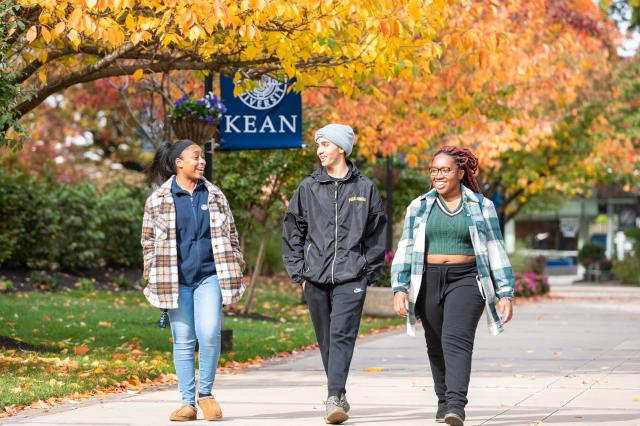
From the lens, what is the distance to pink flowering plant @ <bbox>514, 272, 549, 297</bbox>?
1058 inches

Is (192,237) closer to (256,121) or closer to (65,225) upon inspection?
(256,121)

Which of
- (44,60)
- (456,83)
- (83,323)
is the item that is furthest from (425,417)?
(456,83)

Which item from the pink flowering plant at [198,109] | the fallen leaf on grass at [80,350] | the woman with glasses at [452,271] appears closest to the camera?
the woman with glasses at [452,271]

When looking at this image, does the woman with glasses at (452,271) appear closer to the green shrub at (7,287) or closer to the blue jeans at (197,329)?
the blue jeans at (197,329)

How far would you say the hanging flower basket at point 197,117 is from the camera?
12.9m

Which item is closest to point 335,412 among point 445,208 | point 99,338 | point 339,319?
point 339,319

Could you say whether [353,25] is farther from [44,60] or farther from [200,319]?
[200,319]

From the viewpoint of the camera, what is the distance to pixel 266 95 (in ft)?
47.7

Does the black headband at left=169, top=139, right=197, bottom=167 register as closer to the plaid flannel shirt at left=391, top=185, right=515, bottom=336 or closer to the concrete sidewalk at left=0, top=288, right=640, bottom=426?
the plaid flannel shirt at left=391, top=185, right=515, bottom=336

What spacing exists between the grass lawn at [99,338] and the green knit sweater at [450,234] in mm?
3316

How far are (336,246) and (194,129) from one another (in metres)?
5.43

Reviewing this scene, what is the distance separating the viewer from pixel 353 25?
11141 mm

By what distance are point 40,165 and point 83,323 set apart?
1514 cm

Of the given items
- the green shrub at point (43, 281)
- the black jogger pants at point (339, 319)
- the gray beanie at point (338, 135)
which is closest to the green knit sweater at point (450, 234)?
the black jogger pants at point (339, 319)
